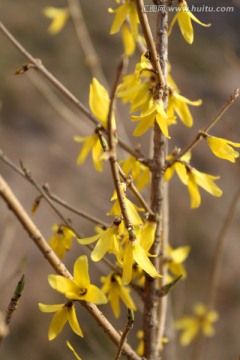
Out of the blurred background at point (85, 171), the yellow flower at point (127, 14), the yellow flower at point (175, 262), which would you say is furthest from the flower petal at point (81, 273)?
the blurred background at point (85, 171)

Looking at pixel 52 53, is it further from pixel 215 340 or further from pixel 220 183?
pixel 215 340

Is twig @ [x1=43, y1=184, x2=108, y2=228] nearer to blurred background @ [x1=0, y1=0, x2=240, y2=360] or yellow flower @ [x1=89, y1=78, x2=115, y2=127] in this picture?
yellow flower @ [x1=89, y1=78, x2=115, y2=127]

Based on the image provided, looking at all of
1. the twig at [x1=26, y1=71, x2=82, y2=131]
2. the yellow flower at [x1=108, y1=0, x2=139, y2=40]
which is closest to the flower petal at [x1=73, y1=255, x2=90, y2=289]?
the yellow flower at [x1=108, y1=0, x2=139, y2=40]

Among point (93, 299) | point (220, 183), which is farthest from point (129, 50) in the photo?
point (220, 183)

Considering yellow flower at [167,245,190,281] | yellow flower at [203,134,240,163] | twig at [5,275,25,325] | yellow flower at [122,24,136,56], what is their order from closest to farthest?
twig at [5,275,25,325] → yellow flower at [203,134,240,163] → yellow flower at [122,24,136,56] → yellow flower at [167,245,190,281]

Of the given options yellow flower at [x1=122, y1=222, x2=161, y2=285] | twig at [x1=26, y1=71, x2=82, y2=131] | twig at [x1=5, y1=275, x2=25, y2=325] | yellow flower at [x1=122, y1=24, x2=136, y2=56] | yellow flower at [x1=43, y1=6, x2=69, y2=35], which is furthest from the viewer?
yellow flower at [x1=43, y1=6, x2=69, y2=35]

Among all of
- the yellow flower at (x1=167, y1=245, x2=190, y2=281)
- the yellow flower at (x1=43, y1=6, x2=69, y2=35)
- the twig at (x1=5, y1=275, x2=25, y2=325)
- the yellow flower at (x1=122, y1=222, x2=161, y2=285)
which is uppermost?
the yellow flower at (x1=43, y1=6, x2=69, y2=35)
